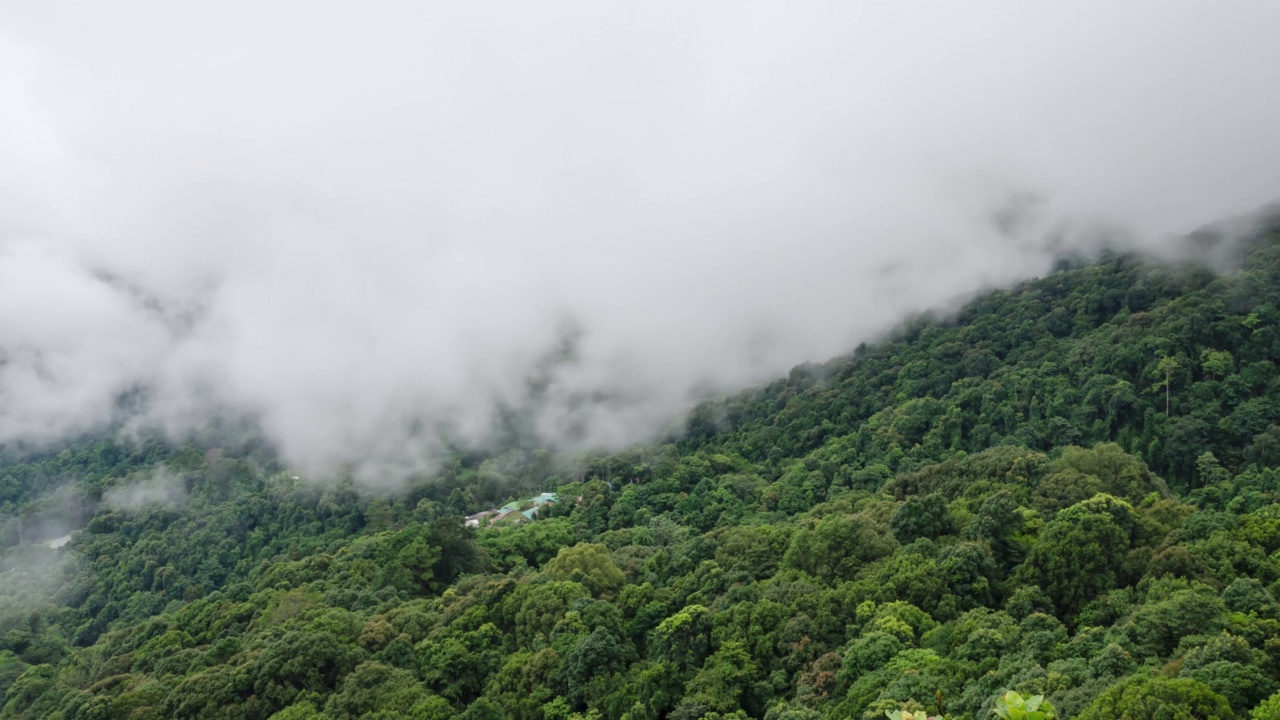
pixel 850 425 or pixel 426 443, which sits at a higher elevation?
pixel 426 443

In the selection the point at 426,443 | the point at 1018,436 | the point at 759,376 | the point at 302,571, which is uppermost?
the point at 426,443

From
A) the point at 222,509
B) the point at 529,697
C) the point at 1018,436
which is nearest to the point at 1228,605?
the point at 529,697

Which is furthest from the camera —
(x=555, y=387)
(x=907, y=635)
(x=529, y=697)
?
(x=555, y=387)

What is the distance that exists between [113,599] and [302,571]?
27.3m

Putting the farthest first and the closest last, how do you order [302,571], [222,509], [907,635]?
[222,509], [302,571], [907,635]

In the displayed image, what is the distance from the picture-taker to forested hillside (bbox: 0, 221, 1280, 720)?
828 inches

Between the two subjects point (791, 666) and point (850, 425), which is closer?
point (791, 666)

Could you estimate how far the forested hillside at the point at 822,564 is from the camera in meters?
21.0

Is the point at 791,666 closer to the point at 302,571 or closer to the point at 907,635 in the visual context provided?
the point at 907,635

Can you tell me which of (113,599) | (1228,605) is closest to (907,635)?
(1228,605)

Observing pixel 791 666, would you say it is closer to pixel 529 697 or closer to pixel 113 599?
pixel 529 697

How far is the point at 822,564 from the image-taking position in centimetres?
2909

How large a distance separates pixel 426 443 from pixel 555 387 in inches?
646

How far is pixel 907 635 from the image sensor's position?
74.6 feet
